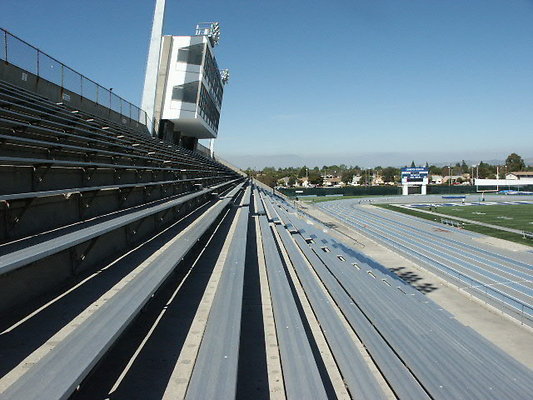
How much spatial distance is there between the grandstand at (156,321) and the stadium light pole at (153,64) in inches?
447

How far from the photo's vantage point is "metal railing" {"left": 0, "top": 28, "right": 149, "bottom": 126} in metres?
8.13

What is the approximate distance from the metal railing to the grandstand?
99.3 inches

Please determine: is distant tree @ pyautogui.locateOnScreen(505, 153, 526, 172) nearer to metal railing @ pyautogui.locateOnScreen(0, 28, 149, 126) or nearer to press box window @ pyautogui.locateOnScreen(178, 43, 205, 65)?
press box window @ pyautogui.locateOnScreen(178, 43, 205, 65)

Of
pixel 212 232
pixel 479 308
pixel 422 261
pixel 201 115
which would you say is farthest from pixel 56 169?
pixel 201 115

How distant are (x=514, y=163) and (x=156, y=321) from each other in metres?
147

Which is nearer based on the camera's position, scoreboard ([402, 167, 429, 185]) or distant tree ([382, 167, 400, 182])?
scoreboard ([402, 167, 429, 185])

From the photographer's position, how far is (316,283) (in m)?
7.19

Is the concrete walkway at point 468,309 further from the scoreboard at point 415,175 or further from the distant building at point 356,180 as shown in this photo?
the distant building at point 356,180

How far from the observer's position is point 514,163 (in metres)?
125

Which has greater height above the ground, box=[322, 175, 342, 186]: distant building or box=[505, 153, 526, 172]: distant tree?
box=[505, 153, 526, 172]: distant tree

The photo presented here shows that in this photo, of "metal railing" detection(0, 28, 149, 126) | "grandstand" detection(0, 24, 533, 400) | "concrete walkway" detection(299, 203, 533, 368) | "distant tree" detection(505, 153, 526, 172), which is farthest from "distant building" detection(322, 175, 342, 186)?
"grandstand" detection(0, 24, 533, 400)

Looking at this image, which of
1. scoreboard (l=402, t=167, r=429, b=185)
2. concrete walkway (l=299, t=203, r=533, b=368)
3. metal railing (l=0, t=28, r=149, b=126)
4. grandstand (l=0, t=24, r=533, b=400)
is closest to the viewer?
grandstand (l=0, t=24, r=533, b=400)

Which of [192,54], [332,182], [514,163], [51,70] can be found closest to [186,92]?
[192,54]

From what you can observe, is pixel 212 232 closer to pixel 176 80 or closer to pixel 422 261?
pixel 422 261
